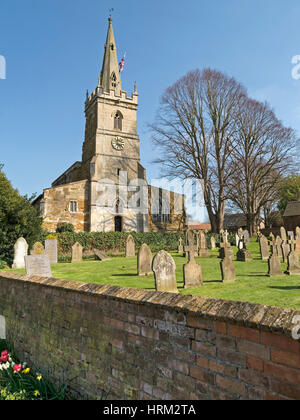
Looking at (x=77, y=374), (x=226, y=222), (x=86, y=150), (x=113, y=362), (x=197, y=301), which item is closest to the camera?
(x=197, y=301)

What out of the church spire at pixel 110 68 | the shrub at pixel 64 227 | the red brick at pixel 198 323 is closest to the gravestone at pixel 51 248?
the red brick at pixel 198 323

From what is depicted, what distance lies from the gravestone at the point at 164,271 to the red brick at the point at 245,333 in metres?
3.99

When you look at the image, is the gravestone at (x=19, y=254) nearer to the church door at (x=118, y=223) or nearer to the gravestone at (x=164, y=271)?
the gravestone at (x=164, y=271)

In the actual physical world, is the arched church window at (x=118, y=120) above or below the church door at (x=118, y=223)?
above

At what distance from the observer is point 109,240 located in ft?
87.9

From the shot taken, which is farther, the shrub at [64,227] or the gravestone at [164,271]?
the shrub at [64,227]

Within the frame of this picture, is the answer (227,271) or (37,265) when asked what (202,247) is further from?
(37,265)

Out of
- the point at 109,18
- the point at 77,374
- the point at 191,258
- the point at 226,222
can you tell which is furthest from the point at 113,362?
the point at 226,222

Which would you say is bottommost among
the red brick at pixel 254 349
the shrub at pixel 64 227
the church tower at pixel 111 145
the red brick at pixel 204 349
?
the red brick at pixel 204 349

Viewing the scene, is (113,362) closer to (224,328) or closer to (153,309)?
(153,309)

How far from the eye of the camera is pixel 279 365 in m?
2.16

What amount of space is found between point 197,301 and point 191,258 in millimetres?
4982

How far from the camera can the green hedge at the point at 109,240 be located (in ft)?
82.1

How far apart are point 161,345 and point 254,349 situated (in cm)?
110
